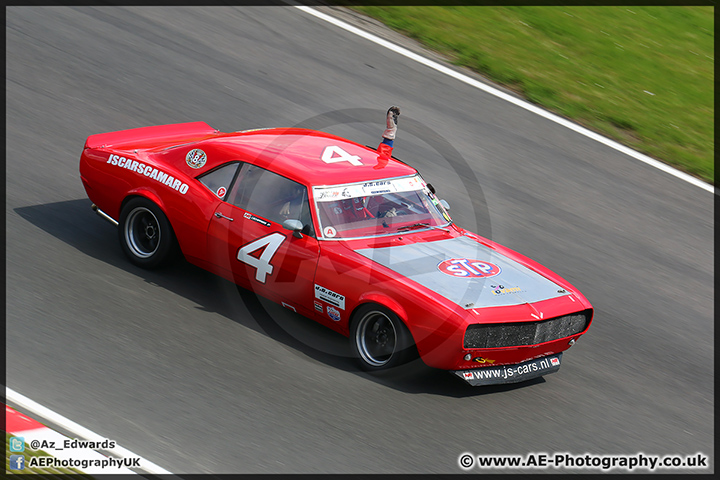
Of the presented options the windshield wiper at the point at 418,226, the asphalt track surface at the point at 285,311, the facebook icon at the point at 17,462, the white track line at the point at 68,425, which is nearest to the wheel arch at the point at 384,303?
the asphalt track surface at the point at 285,311

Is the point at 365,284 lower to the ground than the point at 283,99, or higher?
lower

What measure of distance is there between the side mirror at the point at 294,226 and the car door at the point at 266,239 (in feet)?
0.08

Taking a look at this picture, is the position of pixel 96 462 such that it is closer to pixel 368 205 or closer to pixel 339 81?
pixel 368 205

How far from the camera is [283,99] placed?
1088 centimetres

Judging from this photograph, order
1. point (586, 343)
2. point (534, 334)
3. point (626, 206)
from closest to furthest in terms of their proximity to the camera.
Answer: point (534, 334)
point (586, 343)
point (626, 206)

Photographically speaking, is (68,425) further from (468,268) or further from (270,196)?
(468,268)

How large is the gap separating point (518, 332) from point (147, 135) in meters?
4.27

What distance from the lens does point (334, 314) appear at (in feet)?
20.4

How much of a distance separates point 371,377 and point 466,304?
964mm

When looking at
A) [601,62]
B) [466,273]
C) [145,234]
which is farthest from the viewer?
[601,62]

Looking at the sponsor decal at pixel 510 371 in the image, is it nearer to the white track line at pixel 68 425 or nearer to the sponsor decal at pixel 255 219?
the sponsor decal at pixel 255 219

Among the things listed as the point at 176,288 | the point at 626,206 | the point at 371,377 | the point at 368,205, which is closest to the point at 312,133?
the point at 368,205

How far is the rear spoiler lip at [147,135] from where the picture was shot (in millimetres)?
7641

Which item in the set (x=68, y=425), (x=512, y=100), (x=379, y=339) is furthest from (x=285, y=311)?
(x=512, y=100)
